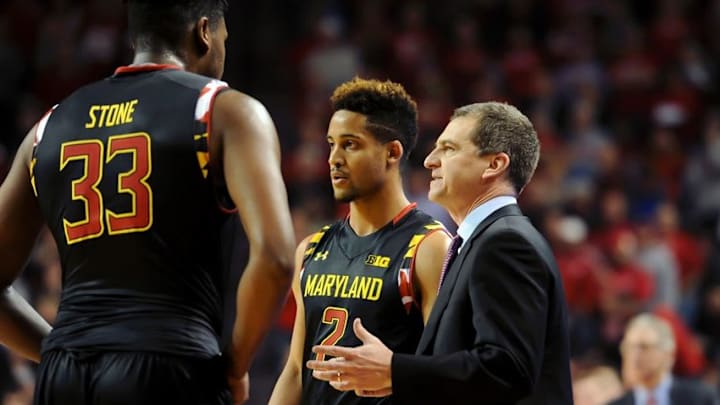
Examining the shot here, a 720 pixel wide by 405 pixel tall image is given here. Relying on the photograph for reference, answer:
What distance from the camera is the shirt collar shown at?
12.8 ft

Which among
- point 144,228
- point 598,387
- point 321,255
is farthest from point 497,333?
point 598,387

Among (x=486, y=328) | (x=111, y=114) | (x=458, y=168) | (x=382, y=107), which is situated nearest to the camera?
(x=111, y=114)

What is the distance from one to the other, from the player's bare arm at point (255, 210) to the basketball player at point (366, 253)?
1.32 metres

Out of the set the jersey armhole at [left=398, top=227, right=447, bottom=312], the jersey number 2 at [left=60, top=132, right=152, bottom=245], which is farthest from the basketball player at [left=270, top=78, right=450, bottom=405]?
the jersey number 2 at [left=60, top=132, right=152, bottom=245]

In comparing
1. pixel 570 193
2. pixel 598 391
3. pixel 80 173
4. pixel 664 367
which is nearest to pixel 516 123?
pixel 80 173

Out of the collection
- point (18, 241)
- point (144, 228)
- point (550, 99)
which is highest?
point (550, 99)

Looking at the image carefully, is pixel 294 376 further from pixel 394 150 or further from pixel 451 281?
pixel 451 281

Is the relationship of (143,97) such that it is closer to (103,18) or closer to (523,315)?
(523,315)

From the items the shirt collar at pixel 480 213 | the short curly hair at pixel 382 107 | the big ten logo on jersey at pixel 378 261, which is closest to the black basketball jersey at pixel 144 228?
the shirt collar at pixel 480 213

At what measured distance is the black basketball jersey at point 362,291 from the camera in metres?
4.53

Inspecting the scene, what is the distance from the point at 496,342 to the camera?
351 cm

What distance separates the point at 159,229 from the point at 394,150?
5.98 feet

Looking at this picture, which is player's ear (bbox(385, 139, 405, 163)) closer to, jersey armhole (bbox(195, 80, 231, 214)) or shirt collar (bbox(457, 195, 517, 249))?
shirt collar (bbox(457, 195, 517, 249))

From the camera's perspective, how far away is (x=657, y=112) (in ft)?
45.9
